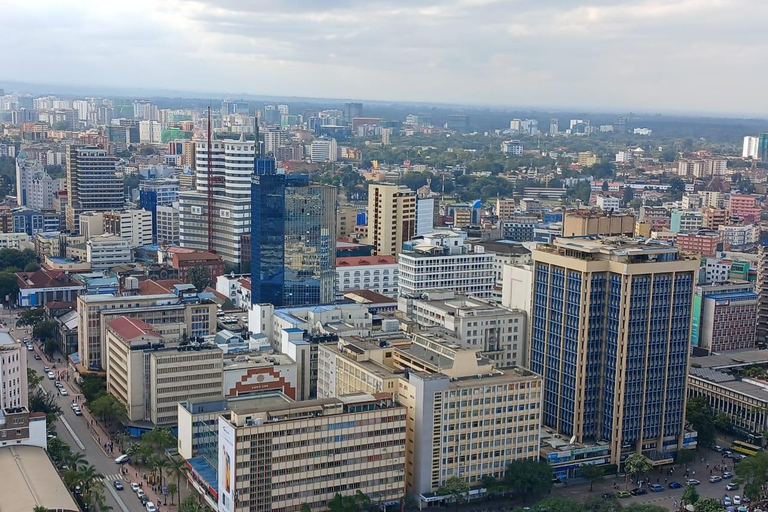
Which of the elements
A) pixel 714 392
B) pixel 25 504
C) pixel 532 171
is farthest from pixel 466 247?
pixel 532 171

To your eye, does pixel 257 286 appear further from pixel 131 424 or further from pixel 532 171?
pixel 532 171

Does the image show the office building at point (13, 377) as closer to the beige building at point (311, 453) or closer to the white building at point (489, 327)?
the beige building at point (311, 453)

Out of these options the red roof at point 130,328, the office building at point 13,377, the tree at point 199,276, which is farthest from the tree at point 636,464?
the tree at point 199,276

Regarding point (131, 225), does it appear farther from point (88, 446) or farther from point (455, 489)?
point (455, 489)

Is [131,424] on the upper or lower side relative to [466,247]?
lower

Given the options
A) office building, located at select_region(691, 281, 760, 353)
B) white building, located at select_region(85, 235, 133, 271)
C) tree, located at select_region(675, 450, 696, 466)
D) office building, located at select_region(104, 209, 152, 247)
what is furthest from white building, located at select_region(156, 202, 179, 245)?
tree, located at select_region(675, 450, 696, 466)
